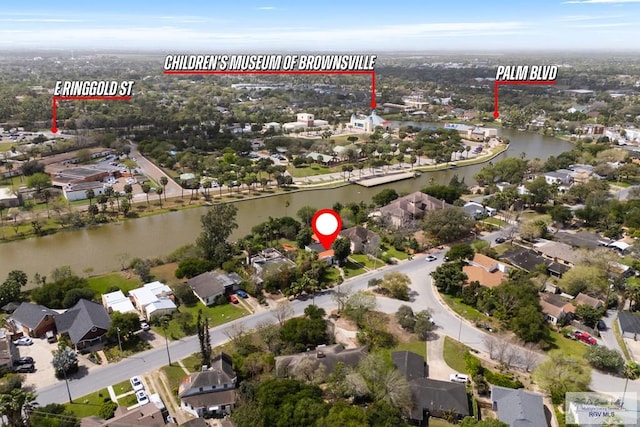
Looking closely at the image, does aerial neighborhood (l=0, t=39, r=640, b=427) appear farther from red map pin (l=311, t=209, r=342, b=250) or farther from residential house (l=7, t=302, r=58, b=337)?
red map pin (l=311, t=209, r=342, b=250)

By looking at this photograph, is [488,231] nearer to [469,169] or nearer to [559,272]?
[559,272]

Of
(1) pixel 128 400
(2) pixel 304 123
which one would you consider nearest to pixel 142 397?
(1) pixel 128 400

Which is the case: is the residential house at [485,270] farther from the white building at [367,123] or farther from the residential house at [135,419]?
the white building at [367,123]

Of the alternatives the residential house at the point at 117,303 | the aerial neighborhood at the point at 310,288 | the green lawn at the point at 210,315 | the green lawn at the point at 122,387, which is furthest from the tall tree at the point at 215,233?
the green lawn at the point at 122,387

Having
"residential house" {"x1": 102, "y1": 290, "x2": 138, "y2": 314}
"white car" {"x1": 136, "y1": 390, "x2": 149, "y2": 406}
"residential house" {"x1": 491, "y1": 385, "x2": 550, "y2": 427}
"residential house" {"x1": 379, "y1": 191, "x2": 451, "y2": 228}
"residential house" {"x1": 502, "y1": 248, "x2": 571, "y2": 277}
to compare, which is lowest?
"white car" {"x1": 136, "y1": 390, "x2": 149, "y2": 406}

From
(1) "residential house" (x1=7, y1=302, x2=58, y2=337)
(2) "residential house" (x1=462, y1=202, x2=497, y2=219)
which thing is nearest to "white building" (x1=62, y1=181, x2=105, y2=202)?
(1) "residential house" (x1=7, y1=302, x2=58, y2=337)

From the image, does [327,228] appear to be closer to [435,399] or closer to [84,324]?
[435,399]
